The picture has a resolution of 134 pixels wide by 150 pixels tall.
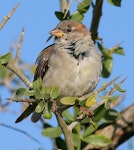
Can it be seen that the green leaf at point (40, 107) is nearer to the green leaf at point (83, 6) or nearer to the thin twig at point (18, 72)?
the thin twig at point (18, 72)

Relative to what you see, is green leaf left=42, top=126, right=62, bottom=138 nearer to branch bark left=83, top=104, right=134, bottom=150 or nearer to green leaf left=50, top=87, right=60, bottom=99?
branch bark left=83, top=104, right=134, bottom=150

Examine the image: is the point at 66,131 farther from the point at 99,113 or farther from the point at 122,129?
the point at 122,129

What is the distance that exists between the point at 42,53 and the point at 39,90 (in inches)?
72.7

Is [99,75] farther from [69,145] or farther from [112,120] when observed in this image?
[69,145]

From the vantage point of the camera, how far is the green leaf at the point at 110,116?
4.70 meters

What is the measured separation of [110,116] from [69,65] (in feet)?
2.01

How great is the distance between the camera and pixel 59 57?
4672 millimetres

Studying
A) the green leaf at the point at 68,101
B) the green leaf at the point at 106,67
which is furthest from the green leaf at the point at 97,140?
the green leaf at the point at 68,101

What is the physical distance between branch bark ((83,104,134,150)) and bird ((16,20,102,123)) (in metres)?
0.41

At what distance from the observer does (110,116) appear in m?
4.75

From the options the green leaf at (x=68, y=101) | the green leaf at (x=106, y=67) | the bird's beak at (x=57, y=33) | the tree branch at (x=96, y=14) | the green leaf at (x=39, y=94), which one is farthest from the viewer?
the bird's beak at (x=57, y=33)

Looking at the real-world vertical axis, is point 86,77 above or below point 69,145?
below

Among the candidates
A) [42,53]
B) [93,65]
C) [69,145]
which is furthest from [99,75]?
[69,145]

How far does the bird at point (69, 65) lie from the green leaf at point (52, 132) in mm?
243
